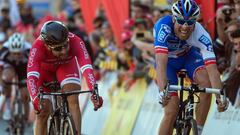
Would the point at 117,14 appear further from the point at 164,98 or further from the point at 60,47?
the point at 164,98

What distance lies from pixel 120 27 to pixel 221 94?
8.27 metres

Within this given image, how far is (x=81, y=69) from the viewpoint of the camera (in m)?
11.4

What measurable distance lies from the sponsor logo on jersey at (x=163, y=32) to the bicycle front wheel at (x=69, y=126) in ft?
4.82

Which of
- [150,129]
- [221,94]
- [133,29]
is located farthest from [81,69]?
[133,29]

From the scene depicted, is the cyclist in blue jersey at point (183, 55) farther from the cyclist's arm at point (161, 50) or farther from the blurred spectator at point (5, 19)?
the blurred spectator at point (5, 19)

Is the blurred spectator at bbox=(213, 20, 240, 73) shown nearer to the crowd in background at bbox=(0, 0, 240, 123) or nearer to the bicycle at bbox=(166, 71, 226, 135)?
the crowd in background at bbox=(0, 0, 240, 123)

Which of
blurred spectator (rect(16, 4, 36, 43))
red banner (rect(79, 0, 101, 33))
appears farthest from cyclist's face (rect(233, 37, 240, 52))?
blurred spectator (rect(16, 4, 36, 43))

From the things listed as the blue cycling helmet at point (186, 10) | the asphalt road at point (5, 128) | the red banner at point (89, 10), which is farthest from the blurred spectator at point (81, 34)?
the blue cycling helmet at point (186, 10)

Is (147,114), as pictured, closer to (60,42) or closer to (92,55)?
(92,55)

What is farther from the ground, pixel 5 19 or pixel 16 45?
pixel 5 19

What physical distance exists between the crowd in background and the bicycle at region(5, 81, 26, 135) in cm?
109

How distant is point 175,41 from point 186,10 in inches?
21.4

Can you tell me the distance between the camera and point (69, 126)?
1084cm

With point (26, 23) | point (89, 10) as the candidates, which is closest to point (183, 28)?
point (89, 10)
